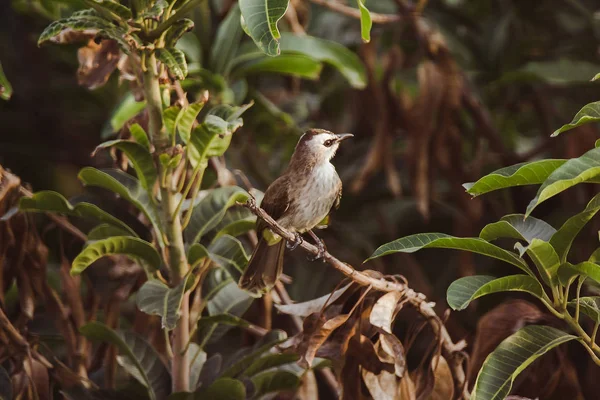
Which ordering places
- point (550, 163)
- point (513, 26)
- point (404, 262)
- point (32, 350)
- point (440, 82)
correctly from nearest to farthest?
point (550, 163) → point (32, 350) → point (440, 82) → point (404, 262) → point (513, 26)

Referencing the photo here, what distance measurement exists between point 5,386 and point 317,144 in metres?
1.11

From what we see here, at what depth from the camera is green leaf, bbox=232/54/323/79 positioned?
3561 millimetres

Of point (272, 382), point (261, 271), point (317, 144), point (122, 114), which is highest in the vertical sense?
point (317, 144)

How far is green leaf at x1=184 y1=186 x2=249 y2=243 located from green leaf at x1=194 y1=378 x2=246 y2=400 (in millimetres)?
385

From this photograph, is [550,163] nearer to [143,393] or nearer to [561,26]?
[143,393]

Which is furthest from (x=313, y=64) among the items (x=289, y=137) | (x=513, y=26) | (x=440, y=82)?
(x=513, y=26)

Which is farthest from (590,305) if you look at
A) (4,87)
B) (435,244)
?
(4,87)

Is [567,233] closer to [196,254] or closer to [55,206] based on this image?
[196,254]

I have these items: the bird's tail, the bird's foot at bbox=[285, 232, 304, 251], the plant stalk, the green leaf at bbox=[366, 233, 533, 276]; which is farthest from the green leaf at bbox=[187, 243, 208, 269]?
the green leaf at bbox=[366, 233, 533, 276]

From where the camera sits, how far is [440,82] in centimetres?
349

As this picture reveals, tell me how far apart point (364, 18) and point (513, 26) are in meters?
2.64

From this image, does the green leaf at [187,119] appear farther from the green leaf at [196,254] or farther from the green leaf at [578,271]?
the green leaf at [578,271]

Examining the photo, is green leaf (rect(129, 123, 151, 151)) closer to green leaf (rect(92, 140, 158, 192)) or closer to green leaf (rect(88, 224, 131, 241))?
green leaf (rect(92, 140, 158, 192))

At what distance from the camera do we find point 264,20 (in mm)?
1967
